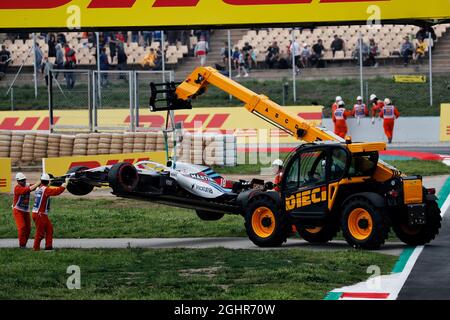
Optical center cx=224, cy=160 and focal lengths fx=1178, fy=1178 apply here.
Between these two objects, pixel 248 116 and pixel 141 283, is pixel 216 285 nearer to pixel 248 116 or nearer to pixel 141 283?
pixel 141 283

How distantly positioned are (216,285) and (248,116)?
2575 centimetres

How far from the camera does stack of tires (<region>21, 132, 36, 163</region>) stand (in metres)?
33.6

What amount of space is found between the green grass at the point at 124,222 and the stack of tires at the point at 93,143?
19.5 ft

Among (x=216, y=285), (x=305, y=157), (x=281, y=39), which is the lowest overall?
(x=216, y=285)

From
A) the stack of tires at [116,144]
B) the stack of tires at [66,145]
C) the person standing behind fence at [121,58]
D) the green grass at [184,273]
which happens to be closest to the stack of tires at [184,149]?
the stack of tires at [116,144]

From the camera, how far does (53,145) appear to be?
3334cm

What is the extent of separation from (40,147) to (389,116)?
12.1 metres

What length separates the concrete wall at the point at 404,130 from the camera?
40.5 m

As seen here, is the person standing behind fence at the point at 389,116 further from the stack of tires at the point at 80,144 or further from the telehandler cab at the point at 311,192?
the telehandler cab at the point at 311,192

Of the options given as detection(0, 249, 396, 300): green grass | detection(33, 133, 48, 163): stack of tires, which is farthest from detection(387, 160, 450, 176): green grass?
detection(0, 249, 396, 300): green grass

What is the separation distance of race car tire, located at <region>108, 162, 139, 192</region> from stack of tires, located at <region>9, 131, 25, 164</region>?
14.4 meters
